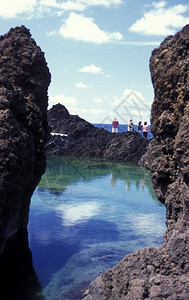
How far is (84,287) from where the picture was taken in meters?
6.79

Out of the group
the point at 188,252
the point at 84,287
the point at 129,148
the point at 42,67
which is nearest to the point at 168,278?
the point at 188,252

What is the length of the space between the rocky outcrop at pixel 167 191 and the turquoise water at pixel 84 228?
1507mm

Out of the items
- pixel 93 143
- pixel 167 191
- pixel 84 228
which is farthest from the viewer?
pixel 93 143

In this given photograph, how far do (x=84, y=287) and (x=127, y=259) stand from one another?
6.61ft

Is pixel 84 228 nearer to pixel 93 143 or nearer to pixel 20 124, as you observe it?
pixel 20 124

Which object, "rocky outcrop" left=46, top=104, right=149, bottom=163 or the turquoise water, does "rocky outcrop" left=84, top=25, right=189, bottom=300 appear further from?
"rocky outcrop" left=46, top=104, right=149, bottom=163

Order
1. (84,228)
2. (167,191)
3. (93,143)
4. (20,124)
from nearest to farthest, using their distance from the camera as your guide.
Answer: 1. (167,191)
2. (20,124)
3. (84,228)
4. (93,143)

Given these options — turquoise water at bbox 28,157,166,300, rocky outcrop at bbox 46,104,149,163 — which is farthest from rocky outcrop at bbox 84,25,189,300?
rocky outcrop at bbox 46,104,149,163

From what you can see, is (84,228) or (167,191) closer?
(167,191)

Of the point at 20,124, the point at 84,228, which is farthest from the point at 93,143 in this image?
the point at 20,124

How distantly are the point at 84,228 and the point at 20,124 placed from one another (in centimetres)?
360

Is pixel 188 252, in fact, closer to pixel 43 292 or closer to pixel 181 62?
pixel 43 292

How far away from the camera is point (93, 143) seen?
3397 cm

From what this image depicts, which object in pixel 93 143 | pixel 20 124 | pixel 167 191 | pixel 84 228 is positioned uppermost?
pixel 20 124
